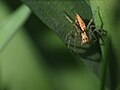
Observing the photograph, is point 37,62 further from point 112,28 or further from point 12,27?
point 112,28

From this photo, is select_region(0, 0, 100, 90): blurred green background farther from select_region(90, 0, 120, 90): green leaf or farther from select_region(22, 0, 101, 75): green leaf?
select_region(90, 0, 120, 90): green leaf

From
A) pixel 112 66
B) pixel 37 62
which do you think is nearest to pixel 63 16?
pixel 112 66

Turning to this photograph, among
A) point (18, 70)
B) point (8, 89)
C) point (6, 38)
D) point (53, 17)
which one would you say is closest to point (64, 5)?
point (53, 17)

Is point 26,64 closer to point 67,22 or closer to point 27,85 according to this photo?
point 27,85

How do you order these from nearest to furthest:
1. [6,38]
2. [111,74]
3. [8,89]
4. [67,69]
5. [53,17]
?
[111,74] → [53,17] → [6,38] → [8,89] → [67,69]

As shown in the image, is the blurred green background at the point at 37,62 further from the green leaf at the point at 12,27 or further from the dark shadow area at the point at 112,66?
the dark shadow area at the point at 112,66

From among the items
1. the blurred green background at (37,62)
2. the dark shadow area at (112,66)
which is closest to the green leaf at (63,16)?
the dark shadow area at (112,66)

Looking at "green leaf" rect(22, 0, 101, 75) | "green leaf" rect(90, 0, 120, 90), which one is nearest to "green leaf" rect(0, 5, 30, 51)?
"green leaf" rect(22, 0, 101, 75)
